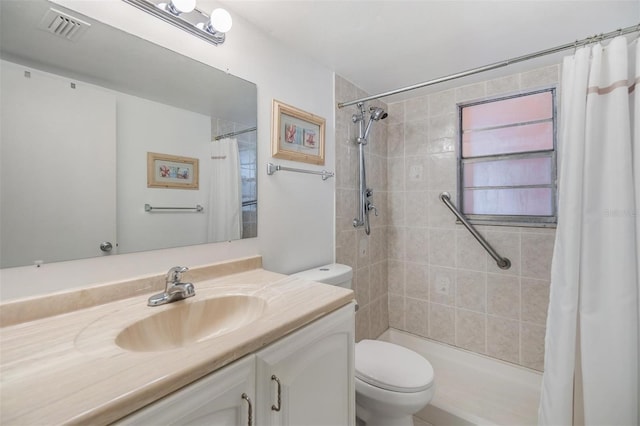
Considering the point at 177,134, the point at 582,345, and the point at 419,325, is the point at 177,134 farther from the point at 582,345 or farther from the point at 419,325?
the point at 419,325

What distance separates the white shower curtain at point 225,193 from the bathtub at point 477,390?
4.94ft

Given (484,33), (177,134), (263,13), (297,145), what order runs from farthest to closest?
(297,145) < (484,33) < (263,13) < (177,134)

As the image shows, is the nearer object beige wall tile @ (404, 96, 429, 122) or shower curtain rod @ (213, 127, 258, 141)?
shower curtain rod @ (213, 127, 258, 141)

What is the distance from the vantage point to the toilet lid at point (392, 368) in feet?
4.03

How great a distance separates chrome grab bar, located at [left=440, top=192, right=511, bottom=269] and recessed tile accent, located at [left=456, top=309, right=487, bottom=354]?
0.43 meters

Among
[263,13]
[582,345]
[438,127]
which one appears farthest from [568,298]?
[263,13]

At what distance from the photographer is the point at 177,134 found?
3.40 feet

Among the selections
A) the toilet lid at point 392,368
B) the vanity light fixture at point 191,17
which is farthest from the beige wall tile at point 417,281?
the vanity light fixture at point 191,17

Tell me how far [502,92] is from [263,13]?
168cm

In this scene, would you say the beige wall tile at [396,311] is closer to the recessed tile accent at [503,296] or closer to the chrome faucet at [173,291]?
the recessed tile accent at [503,296]

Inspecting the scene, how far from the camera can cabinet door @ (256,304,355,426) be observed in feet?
2.23

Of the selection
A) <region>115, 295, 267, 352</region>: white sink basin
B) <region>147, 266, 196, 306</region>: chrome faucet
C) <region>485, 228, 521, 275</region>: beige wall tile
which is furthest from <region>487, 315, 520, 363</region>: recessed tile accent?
<region>147, 266, 196, 306</region>: chrome faucet

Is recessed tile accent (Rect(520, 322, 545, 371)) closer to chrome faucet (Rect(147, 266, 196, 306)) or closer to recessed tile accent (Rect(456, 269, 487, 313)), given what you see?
recessed tile accent (Rect(456, 269, 487, 313))

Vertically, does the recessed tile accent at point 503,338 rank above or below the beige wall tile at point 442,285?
below
